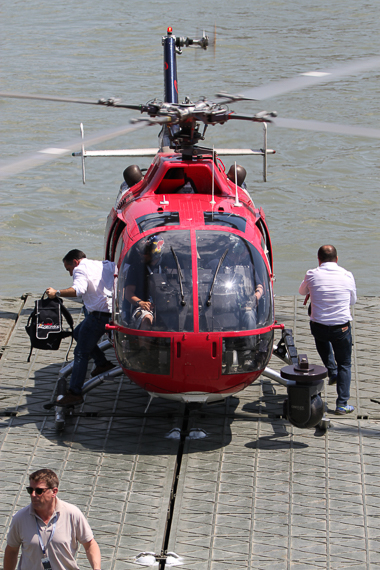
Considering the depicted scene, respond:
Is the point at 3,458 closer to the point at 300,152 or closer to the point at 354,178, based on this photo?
the point at 354,178

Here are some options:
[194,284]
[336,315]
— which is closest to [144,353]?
[194,284]

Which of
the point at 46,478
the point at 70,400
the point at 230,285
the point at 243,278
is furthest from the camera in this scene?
the point at 70,400

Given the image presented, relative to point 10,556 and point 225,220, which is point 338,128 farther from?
point 10,556

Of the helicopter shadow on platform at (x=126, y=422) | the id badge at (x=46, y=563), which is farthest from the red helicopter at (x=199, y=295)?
the id badge at (x=46, y=563)

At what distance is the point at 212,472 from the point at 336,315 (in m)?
2.20

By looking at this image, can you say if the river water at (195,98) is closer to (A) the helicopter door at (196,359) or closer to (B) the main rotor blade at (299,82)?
(B) the main rotor blade at (299,82)

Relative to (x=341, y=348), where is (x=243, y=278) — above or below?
above

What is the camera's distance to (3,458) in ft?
26.1

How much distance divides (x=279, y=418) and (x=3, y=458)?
294 centimetres

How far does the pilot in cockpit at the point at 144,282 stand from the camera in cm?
781

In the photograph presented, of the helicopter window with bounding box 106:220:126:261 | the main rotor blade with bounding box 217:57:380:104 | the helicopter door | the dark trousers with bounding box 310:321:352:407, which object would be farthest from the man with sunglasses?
the helicopter window with bounding box 106:220:126:261

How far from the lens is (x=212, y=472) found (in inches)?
304

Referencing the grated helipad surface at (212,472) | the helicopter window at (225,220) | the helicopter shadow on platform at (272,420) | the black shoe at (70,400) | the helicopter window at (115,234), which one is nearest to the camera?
the grated helipad surface at (212,472)

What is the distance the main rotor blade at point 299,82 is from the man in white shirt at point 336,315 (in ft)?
6.48
